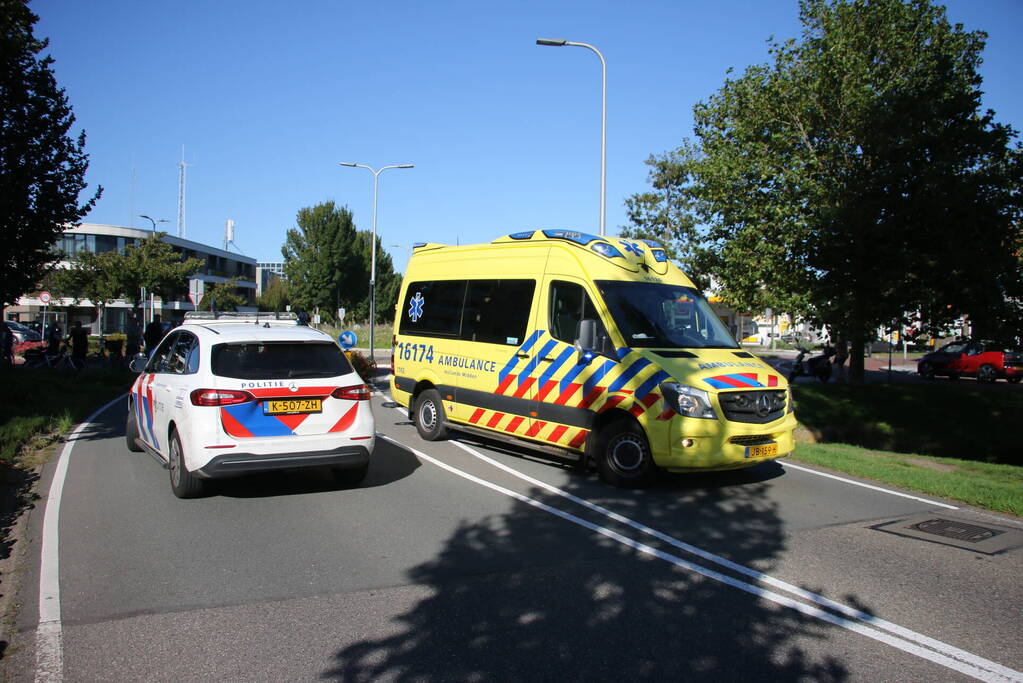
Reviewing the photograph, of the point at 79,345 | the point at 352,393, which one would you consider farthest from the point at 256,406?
the point at 79,345

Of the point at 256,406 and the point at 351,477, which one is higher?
the point at 256,406

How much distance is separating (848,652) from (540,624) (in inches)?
65.5

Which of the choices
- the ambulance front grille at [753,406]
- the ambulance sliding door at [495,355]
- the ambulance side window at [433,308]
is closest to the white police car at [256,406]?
the ambulance sliding door at [495,355]

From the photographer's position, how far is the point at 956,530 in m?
6.64

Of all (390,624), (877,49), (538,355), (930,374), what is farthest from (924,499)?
(930,374)

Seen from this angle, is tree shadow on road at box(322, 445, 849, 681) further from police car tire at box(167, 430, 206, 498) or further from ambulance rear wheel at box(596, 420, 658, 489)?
police car tire at box(167, 430, 206, 498)

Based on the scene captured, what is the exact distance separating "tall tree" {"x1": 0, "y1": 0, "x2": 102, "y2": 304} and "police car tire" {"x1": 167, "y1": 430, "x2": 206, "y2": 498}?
24.5ft

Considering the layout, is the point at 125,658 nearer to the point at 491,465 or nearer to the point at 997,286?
the point at 491,465

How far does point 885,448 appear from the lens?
16.2m

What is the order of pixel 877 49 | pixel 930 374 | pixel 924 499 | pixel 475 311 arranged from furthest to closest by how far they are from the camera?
1. pixel 930 374
2. pixel 877 49
3. pixel 475 311
4. pixel 924 499

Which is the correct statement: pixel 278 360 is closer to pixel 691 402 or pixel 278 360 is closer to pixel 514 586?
pixel 514 586

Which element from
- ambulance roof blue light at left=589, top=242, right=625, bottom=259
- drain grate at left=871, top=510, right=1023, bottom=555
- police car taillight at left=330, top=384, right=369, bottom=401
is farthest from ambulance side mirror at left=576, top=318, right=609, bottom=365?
drain grate at left=871, top=510, right=1023, bottom=555

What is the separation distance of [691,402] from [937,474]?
4.21 metres

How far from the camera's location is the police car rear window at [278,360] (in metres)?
7.19
